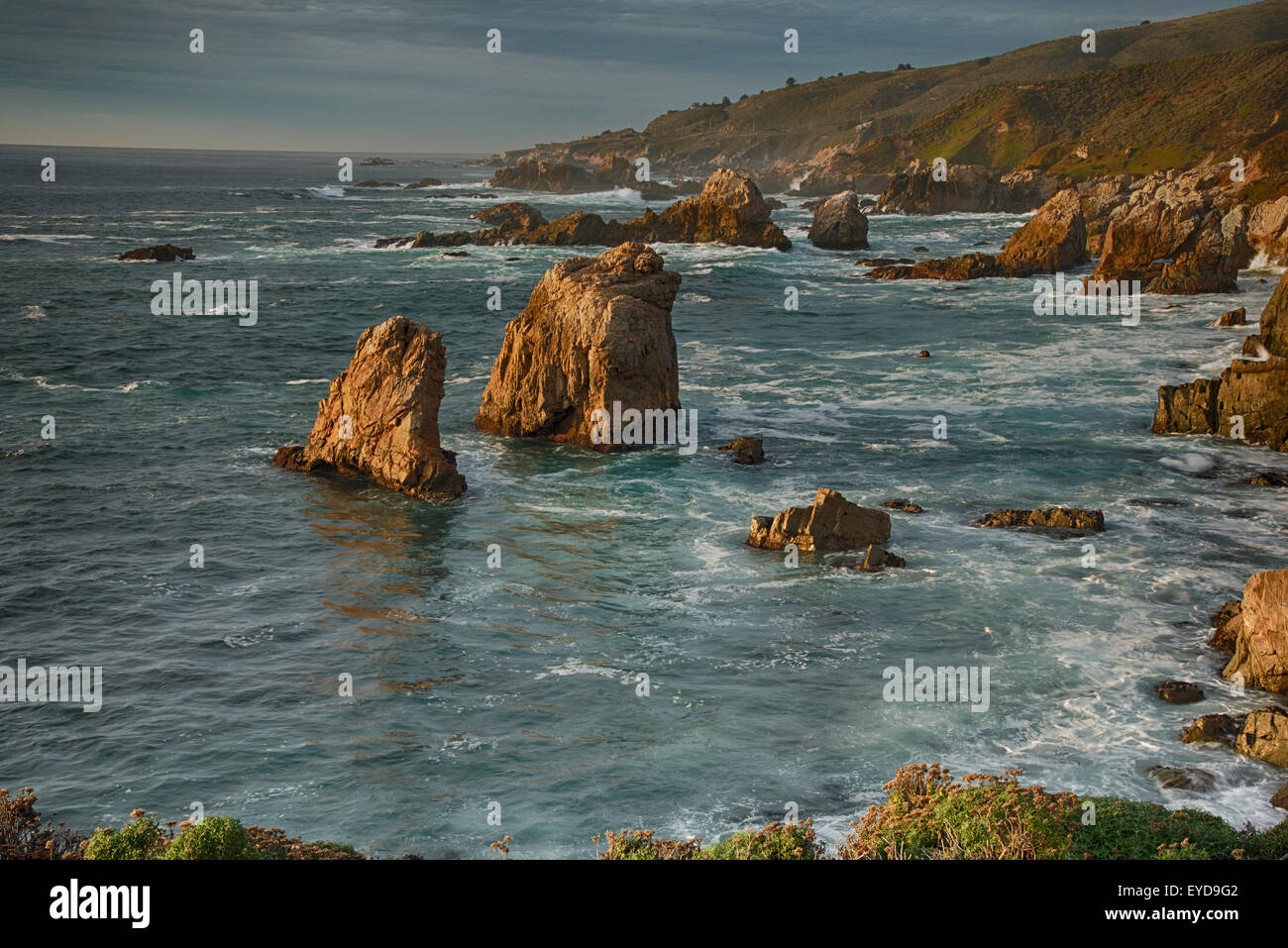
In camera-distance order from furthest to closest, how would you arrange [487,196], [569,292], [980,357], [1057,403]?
1. [487,196]
2. [980,357]
3. [1057,403]
4. [569,292]

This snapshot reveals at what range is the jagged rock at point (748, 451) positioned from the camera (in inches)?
1463

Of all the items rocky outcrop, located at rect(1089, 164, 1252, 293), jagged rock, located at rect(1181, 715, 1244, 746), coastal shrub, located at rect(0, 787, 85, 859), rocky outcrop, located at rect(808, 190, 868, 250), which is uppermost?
rocky outcrop, located at rect(808, 190, 868, 250)

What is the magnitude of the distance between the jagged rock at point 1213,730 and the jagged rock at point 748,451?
18.6 meters

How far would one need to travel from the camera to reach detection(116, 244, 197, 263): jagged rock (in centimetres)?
8962

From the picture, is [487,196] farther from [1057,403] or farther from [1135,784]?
[1135,784]

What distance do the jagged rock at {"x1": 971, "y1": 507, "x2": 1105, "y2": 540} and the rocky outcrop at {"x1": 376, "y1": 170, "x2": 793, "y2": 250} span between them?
72122 millimetres

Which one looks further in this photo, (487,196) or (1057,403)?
(487,196)

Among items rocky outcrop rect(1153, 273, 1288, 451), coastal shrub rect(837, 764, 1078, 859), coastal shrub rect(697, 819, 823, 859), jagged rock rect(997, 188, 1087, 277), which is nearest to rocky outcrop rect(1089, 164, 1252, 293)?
jagged rock rect(997, 188, 1087, 277)

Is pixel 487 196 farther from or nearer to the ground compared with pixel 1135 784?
farther from the ground

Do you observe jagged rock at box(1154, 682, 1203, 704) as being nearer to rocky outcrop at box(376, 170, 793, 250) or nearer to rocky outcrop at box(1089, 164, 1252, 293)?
rocky outcrop at box(1089, 164, 1252, 293)

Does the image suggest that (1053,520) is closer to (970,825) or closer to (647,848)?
(970,825)

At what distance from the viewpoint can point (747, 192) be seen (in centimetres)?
10294
